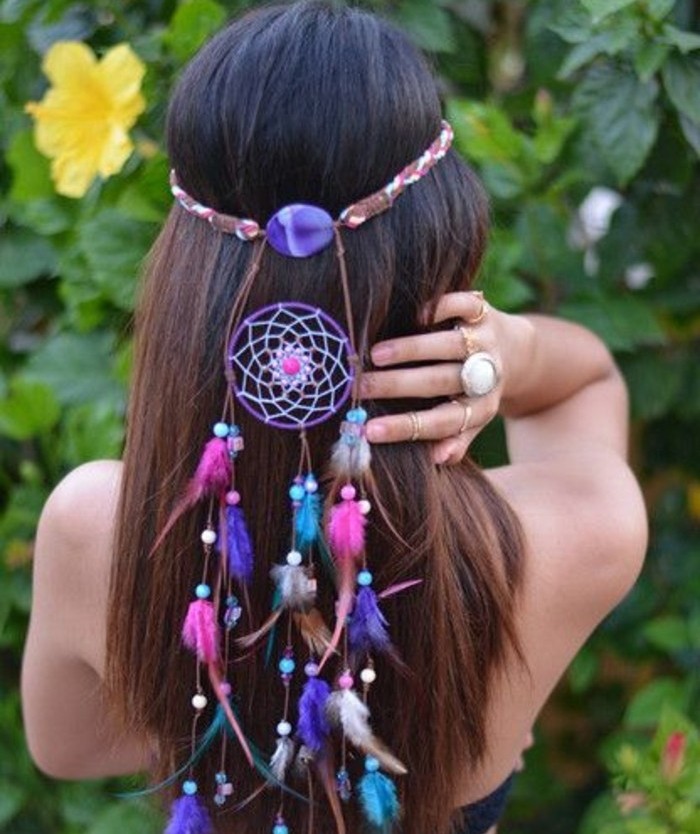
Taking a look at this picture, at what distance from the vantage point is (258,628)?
40.6 inches

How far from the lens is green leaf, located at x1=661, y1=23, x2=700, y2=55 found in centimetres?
127

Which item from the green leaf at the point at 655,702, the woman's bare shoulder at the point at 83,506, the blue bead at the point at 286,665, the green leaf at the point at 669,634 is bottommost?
the green leaf at the point at 655,702

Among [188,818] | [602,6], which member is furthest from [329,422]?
[602,6]

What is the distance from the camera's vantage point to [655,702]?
155 centimetres

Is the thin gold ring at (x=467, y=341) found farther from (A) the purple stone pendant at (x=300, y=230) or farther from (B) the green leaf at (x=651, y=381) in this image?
(B) the green leaf at (x=651, y=381)

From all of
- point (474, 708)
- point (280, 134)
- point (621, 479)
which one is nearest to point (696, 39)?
point (621, 479)

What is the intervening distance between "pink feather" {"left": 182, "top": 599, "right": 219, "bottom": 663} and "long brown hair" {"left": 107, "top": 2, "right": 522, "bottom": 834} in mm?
36

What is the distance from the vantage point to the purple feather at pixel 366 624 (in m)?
1.00

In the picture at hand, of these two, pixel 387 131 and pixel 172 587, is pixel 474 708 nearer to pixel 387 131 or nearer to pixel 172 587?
pixel 172 587

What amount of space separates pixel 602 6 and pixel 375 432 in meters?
0.50

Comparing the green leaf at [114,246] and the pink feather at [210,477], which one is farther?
the green leaf at [114,246]

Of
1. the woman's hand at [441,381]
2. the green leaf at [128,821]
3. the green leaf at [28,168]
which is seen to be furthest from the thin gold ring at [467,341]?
the green leaf at [128,821]

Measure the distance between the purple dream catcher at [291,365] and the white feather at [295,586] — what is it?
0.11m

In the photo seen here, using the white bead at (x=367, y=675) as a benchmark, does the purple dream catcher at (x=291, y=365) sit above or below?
above
